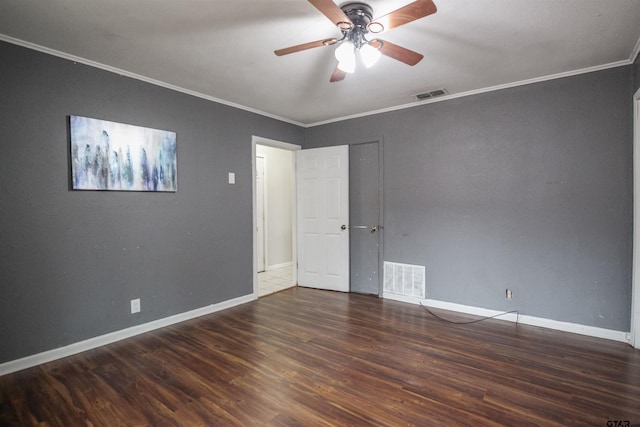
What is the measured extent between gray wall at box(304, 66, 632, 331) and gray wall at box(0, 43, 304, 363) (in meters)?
2.22

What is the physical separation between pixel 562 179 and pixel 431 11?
2496mm

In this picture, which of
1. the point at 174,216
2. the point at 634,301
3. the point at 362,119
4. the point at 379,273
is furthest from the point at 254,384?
the point at 362,119

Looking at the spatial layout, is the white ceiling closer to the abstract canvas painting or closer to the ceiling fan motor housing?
the ceiling fan motor housing

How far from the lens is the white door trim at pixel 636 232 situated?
272cm

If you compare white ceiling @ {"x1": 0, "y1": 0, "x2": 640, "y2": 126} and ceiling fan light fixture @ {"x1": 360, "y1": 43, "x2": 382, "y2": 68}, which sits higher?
white ceiling @ {"x1": 0, "y1": 0, "x2": 640, "y2": 126}

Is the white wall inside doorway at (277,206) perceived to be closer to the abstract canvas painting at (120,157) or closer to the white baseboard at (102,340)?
the white baseboard at (102,340)

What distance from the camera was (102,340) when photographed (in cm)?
290

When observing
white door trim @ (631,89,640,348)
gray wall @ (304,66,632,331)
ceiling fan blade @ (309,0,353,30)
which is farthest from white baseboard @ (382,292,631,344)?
ceiling fan blade @ (309,0,353,30)

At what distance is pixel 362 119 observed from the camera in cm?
449

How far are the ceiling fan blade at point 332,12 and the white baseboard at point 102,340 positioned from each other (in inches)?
126

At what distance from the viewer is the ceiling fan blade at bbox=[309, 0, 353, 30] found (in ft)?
5.23

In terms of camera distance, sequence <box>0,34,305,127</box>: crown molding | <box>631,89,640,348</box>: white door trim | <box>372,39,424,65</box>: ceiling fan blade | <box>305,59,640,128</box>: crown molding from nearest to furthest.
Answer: <box>372,39,424,65</box>: ceiling fan blade, <box>0,34,305,127</box>: crown molding, <box>631,89,640,348</box>: white door trim, <box>305,59,640,128</box>: crown molding

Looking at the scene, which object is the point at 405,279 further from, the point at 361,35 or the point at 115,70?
the point at 115,70

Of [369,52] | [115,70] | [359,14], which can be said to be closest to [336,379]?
[369,52]
